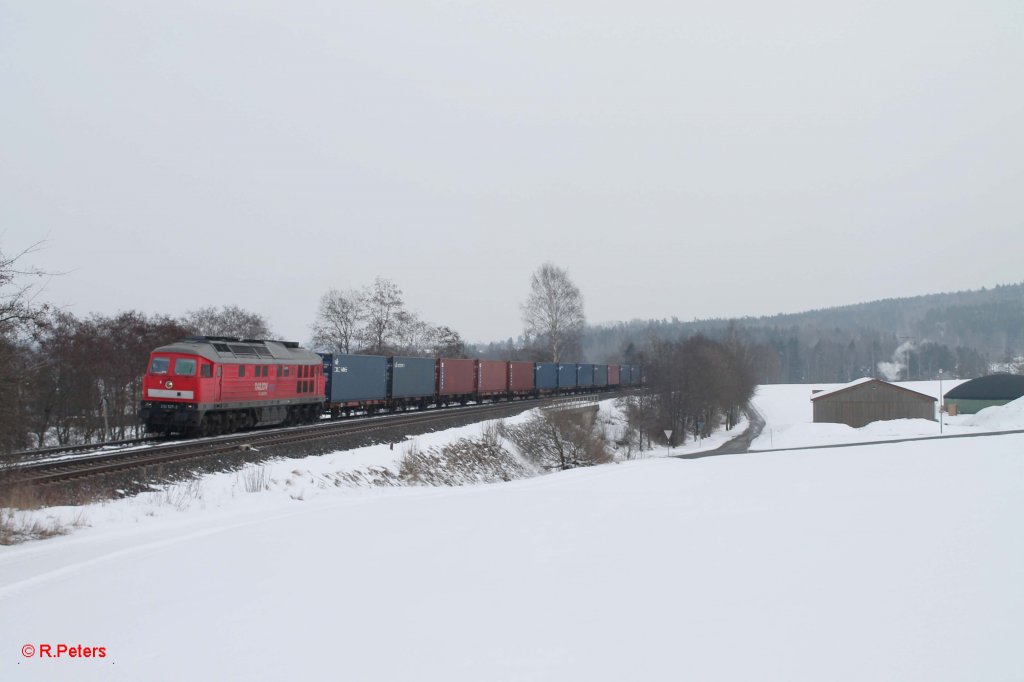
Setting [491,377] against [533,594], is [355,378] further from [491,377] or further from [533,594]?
[533,594]

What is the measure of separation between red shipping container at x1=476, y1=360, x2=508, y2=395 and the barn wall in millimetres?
27226

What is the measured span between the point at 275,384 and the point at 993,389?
200 feet

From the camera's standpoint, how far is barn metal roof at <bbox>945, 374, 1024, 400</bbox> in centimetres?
5629

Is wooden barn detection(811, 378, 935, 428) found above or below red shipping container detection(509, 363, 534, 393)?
below

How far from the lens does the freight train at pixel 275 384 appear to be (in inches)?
829

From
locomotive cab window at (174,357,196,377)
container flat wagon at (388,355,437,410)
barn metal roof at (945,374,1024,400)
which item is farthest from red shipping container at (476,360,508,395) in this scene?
→ barn metal roof at (945,374,1024,400)

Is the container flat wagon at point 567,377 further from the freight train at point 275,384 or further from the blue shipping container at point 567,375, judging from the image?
the freight train at point 275,384

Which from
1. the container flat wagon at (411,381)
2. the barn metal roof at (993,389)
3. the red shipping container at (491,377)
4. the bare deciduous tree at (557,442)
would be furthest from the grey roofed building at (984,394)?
the container flat wagon at (411,381)

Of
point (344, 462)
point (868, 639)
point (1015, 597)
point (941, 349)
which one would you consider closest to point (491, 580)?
point (868, 639)

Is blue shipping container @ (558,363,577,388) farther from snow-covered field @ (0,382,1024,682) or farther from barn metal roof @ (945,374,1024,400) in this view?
snow-covered field @ (0,382,1024,682)

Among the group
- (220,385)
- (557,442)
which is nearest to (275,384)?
(220,385)

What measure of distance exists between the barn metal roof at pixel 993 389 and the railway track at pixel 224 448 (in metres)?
51.4

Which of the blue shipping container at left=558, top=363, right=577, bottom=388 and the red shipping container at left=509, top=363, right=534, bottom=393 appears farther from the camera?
the blue shipping container at left=558, top=363, right=577, bottom=388

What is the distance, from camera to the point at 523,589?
28.1ft
